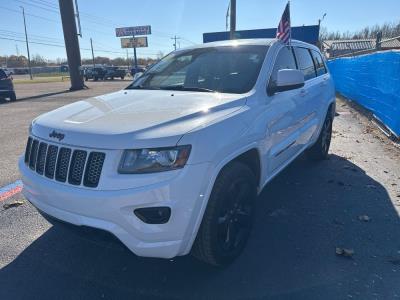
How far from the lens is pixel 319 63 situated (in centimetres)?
569

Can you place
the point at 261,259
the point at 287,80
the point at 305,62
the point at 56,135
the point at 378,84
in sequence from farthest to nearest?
the point at 378,84 < the point at 305,62 < the point at 287,80 < the point at 261,259 < the point at 56,135

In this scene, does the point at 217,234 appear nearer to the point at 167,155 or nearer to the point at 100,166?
the point at 167,155

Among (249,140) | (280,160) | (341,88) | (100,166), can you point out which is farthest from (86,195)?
(341,88)

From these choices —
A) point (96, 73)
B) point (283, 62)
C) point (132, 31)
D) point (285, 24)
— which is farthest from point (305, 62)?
point (132, 31)

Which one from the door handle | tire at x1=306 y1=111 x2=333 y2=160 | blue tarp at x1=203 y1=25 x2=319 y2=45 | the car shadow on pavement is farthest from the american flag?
blue tarp at x1=203 y1=25 x2=319 y2=45

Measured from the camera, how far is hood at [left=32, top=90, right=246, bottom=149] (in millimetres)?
2355

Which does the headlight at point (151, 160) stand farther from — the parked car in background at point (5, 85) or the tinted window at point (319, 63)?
the parked car in background at point (5, 85)

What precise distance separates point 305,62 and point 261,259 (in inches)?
116

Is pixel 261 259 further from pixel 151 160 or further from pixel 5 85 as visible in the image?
pixel 5 85

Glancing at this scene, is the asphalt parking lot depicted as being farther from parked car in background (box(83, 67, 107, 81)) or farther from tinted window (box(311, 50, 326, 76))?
parked car in background (box(83, 67, 107, 81))

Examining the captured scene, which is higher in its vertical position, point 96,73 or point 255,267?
point 96,73

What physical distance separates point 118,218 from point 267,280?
1.30 m

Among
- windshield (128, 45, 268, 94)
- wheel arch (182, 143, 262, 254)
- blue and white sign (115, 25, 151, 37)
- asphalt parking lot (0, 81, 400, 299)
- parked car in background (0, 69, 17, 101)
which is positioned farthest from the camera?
blue and white sign (115, 25, 151, 37)

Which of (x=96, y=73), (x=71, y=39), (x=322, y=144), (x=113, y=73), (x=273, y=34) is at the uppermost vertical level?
(x=71, y=39)
